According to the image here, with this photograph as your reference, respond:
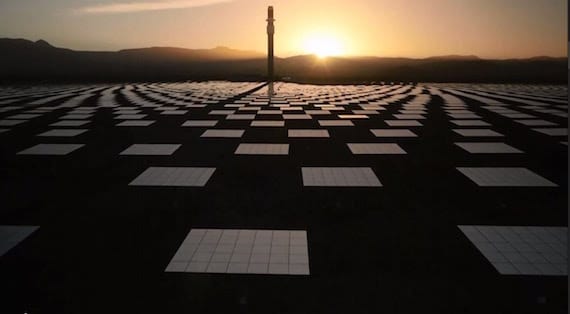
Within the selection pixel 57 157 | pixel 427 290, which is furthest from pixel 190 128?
pixel 427 290

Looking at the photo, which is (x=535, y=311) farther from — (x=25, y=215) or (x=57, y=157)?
(x=57, y=157)

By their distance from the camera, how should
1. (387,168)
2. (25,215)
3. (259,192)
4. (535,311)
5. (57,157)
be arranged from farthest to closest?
(57,157) < (387,168) < (259,192) < (25,215) < (535,311)

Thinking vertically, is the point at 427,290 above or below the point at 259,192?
below

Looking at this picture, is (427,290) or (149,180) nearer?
(427,290)

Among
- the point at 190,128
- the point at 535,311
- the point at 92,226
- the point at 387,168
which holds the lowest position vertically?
the point at 535,311

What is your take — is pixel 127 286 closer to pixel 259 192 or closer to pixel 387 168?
pixel 259 192

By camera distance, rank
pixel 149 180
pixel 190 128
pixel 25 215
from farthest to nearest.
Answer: pixel 190 128, pixel 149 180, pixel 25 215

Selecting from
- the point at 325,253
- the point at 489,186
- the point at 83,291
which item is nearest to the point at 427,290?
the point at 325,253

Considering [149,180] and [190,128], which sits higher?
[190,128]

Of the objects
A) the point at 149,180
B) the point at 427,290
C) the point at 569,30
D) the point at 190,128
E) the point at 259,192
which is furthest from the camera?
the point at 190,128
